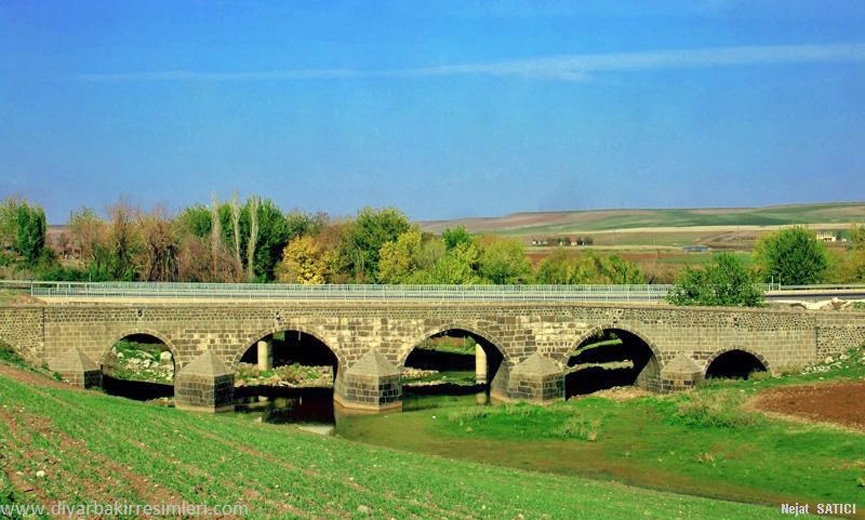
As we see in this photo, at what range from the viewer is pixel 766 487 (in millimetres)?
30000

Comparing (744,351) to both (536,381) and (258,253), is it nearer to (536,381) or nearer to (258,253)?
(536,381)

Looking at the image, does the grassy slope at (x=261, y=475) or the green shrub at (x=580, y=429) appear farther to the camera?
the green shrub at (x=580, y=429)

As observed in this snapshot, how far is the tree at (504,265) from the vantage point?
7331 centimetres

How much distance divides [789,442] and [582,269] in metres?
41.8

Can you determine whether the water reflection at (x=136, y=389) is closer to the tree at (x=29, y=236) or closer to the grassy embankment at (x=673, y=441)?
the grassy embankment at (x=673, y=441)

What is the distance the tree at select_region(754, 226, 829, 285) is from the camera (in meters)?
75.9

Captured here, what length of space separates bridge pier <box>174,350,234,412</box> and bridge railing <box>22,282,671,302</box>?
7670 mm

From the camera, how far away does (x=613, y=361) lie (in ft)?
199

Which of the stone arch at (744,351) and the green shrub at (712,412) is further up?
the stone arch at (744,351)

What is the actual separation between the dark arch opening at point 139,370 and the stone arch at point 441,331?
1149 centimetres

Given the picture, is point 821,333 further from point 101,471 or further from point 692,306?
point 101,471

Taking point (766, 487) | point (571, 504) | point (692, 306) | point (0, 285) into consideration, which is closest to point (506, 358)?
point (692, 306)

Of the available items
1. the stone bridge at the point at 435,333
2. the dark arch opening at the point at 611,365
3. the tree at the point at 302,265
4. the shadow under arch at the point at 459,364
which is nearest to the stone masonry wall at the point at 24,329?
the stone bridge at the point at 435,333

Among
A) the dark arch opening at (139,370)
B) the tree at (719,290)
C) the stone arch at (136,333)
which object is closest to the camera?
the stone arch at (136,333)
